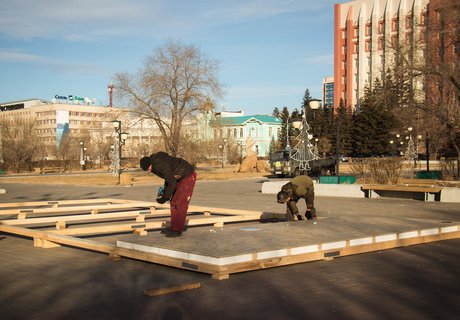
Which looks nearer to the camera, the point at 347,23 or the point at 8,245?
the point at 8,245

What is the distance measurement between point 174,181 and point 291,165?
34.5 meters

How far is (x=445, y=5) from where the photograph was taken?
24.8 metres

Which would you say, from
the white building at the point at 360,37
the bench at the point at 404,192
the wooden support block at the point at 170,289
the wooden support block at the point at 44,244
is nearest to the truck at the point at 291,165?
the bench at the point at 404,192

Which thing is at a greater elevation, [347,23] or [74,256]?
[347,23]

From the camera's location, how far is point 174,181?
8.91 m

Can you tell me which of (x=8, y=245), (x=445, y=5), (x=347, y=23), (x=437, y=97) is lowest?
(x=8, y=245)

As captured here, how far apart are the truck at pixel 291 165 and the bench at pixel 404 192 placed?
58.0 feet

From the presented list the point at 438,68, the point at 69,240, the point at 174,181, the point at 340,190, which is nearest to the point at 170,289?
the point at 174,181

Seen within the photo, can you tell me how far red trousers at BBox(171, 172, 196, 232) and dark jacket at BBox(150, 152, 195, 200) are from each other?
0.40ft

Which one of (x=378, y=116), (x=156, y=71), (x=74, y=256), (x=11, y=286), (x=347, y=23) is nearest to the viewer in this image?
(x=11, y=286)

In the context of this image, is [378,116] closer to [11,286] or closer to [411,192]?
[411,192]

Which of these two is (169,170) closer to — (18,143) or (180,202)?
(180,202)

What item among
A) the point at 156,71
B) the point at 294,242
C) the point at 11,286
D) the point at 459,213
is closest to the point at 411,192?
the point at 459,213

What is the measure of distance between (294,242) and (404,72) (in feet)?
60.8
